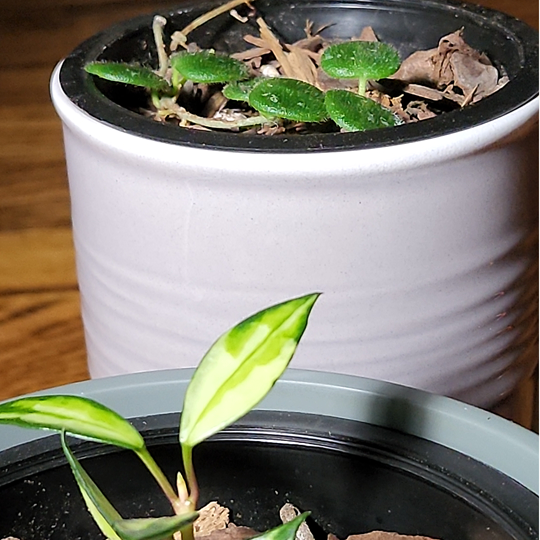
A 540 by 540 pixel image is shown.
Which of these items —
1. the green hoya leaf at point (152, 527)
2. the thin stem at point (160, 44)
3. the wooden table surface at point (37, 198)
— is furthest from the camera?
the wooden table surface at point (37, 198)

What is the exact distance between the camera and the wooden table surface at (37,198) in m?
0.58

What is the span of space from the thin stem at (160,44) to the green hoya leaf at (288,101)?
0.28ft

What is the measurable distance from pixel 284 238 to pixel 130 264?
0.06 m

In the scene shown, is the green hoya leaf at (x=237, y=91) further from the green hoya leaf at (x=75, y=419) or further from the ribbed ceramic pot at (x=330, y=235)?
the green hoya leaf at (x=75, y=419)

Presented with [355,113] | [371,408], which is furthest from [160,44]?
[371,408]

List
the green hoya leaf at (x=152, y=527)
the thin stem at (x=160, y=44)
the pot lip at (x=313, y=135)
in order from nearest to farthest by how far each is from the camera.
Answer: the green hoya leaf at (x=152, y=527) → the pot lip at (x=313, y=135) → the thin stem at (x=160, y=44)

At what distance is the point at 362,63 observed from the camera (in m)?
0.38

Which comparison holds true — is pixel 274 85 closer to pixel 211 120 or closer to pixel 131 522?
pixel 211 120

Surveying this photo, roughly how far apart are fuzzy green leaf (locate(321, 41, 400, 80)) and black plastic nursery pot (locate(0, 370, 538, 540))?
15cm

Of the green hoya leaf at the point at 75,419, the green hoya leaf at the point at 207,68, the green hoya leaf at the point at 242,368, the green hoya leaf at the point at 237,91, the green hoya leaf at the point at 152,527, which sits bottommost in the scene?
the green hoya leaf at the point at 237,91

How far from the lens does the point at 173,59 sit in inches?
16.4

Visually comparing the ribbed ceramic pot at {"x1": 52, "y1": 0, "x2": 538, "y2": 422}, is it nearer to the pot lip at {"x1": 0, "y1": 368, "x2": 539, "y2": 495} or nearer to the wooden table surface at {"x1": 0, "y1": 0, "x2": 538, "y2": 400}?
the pot lip at {"x1": 0, "y1": 368, "x2": 539, "y2": 495}

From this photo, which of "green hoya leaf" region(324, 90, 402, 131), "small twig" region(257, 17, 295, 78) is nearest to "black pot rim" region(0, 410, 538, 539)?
"green hoya leaf" region(324, 90, 402, 131)

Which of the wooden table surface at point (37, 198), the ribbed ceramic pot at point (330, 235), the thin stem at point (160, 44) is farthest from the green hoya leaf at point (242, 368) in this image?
the wooden table surface at point (37, 198)
